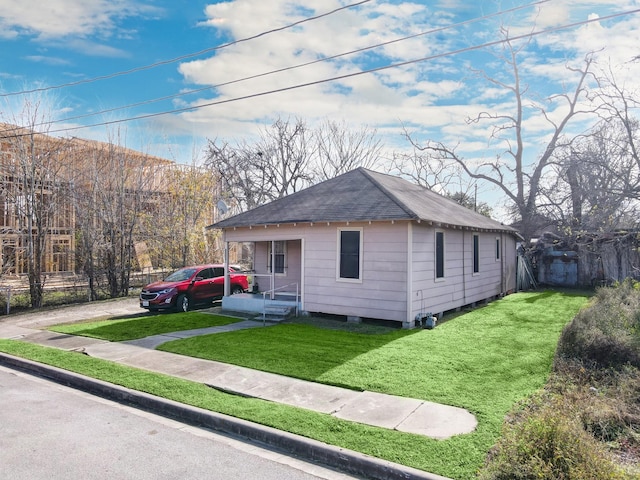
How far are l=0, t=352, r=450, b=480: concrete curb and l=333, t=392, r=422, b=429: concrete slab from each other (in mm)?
875

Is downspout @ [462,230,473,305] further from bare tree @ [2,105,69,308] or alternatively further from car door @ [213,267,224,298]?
bare tree @ [2,105,69,308]

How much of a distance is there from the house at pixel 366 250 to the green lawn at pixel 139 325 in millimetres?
1846

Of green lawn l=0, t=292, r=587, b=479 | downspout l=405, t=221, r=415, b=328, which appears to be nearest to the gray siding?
downspout l=405, t=221, r=415, b=328

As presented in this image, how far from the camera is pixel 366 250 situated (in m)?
11.8

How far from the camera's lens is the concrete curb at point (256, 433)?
167 inches

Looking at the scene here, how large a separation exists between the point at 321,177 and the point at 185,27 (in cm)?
2448

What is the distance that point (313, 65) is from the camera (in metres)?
11.0

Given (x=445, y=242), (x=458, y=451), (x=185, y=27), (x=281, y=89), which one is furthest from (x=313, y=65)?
(x=458, y=451)

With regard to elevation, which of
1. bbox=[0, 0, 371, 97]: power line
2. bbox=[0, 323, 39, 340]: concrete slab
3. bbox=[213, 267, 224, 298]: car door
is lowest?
bbox=[0, 323, 39, 340]: concrete slab

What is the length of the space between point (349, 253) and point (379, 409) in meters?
6.63

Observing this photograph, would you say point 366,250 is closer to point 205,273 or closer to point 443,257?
point 443,257

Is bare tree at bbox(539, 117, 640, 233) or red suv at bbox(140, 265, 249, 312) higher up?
bare tree at bbox(539, 117, 640, 233)

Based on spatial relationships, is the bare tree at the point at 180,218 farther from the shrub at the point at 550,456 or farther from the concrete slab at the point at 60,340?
the shrub at the point at 550,456

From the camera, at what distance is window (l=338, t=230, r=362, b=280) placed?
39.4ft
